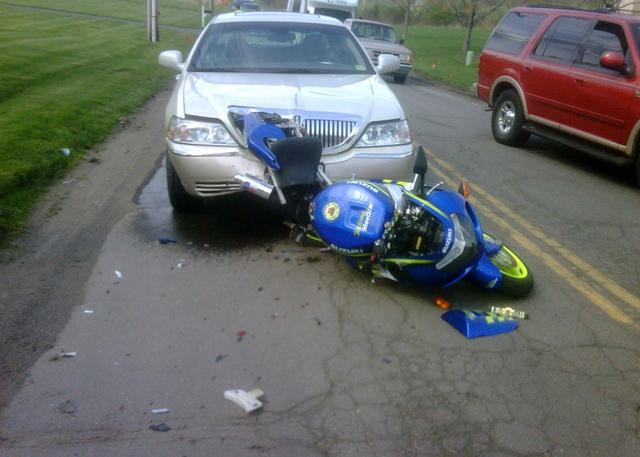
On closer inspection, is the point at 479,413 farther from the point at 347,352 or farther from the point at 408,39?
the point at 408,39

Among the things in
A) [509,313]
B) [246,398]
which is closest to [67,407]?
[246,398]

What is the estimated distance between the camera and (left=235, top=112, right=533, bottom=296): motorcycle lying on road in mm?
5008

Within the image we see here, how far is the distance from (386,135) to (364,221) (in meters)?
1.49

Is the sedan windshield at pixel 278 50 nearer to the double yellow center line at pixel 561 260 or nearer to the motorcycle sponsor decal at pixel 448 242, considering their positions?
the double yellow center line at pixel 561 260

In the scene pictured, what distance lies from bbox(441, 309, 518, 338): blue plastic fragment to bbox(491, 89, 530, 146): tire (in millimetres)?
6907

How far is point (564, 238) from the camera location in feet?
22.5

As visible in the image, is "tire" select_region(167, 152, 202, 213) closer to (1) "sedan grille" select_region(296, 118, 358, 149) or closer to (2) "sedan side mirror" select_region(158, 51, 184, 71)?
(1) "sedan grille" select_region(296, 118, 358, 149)

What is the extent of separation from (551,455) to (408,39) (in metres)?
41.1

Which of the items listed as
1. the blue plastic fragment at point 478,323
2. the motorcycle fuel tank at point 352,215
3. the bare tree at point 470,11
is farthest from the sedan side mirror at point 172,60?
the bare tree at point 470,11

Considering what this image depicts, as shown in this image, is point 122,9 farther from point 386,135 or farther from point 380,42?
point 386,135

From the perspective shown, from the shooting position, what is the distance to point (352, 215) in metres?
5.23

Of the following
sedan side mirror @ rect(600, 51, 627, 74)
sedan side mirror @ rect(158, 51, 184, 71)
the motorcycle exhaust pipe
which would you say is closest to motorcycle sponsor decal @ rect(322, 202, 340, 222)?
the motorcycle exhaust pipe

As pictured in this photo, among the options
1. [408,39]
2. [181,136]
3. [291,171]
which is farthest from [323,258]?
[408,39]

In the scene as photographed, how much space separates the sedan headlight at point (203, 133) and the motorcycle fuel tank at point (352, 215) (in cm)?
110
